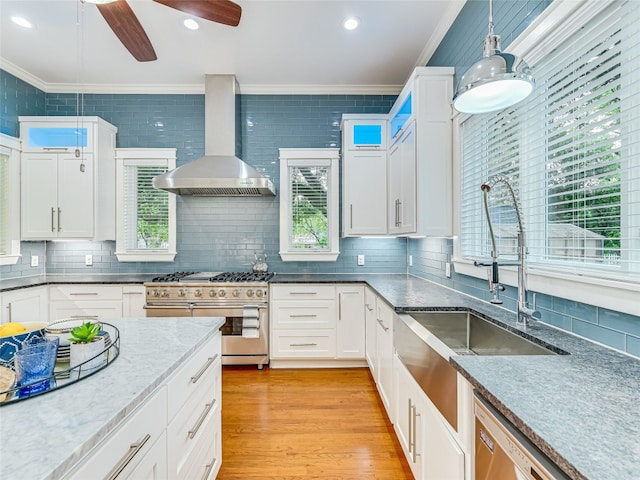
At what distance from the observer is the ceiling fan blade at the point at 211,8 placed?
188 cm

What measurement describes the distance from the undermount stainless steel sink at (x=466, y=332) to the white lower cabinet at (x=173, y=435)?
45.4 inches

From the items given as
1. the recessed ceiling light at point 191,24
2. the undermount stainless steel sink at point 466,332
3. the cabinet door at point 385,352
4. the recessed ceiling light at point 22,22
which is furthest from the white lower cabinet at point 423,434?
the recessed ceiling light at point 22,22

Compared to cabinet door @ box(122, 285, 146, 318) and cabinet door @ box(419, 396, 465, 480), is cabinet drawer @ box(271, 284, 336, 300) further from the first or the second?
cabinet door @ box(419, 396, 465, 480)

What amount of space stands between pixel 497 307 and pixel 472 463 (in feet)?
3.45

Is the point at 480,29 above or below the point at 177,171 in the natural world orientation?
above

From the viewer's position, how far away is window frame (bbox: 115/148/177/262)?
3551 mm

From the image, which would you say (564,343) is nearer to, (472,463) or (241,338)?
(472,463)

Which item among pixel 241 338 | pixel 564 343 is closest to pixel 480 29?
pixel 564 343

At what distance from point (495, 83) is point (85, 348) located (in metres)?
1.73

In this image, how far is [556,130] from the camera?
4.65ft

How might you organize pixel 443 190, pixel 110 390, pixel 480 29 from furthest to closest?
pixel 443 190 < pixel 480 29 < pixel 110 390

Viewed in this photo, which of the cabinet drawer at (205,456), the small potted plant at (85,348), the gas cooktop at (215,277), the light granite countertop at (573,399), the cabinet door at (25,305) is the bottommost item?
the cabinet drawer at (205,456)

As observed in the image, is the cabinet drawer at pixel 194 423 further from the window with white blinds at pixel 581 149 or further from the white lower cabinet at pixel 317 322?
the window with white blinds at pixel 581 149

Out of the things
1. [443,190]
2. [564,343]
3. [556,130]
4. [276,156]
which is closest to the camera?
[564,343]
